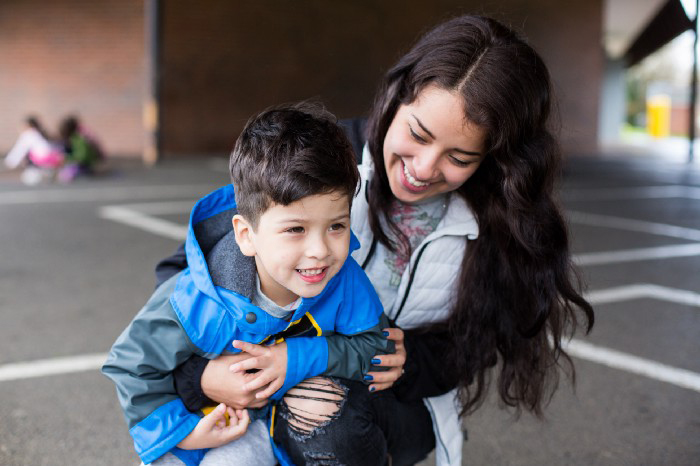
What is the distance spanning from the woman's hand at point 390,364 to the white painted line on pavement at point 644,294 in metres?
3.11

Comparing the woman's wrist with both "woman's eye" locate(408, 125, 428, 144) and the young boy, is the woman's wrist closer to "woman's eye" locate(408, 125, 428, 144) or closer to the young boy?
the young boy

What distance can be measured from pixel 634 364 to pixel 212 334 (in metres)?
2.75

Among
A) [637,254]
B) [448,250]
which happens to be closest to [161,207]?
[637,254]

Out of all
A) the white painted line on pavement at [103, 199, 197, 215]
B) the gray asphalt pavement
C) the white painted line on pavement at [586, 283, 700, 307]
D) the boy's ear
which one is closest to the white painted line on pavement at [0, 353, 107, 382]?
the gray asphalt pavement

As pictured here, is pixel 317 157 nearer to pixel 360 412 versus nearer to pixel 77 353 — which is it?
pixel 360 412

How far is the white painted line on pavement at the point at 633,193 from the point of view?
1052cm

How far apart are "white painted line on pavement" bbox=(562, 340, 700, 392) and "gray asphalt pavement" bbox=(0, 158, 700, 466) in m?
0.01

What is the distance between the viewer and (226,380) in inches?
73.8

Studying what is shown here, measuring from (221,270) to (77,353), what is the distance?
2.24 m

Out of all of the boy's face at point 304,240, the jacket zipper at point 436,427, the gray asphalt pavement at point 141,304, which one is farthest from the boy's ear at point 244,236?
→ the gray asphalt pavement at point 141,304

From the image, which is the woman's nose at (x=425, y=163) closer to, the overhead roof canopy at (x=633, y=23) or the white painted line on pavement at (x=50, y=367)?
the white painted line on pavement at (x=50, y=367)

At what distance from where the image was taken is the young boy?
5.68 ft

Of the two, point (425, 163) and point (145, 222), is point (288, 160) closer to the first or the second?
point (425, 163)

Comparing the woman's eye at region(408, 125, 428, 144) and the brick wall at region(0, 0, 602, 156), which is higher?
the brick wall at region(0, 0, 602, 156)
